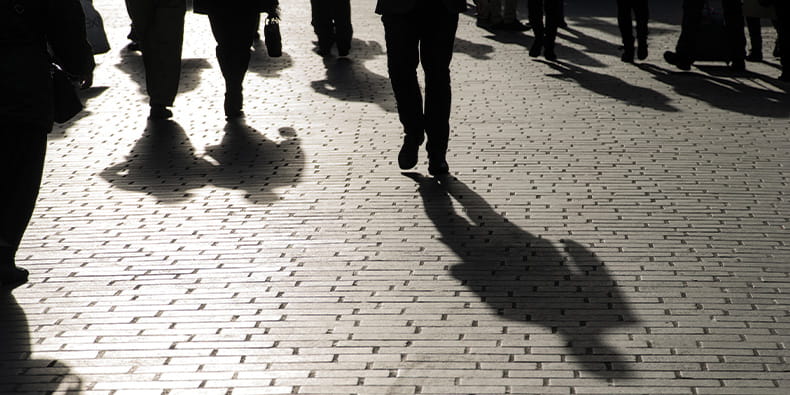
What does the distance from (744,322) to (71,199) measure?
4.20m

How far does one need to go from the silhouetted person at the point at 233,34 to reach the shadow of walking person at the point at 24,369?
516cm

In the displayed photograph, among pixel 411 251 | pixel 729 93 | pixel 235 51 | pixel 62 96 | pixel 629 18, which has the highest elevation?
pixel 62 96

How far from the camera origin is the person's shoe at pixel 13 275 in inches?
223

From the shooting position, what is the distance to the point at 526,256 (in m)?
6.01

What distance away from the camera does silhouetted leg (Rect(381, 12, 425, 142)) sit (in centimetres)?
757

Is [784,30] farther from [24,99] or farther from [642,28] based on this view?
[24,99]

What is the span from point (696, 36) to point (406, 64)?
591 cm

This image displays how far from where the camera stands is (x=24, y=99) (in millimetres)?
5672

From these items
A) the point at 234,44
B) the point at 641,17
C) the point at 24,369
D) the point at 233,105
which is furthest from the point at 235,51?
the point at 24,369

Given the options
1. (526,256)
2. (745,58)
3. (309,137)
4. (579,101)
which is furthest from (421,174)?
(745,58)

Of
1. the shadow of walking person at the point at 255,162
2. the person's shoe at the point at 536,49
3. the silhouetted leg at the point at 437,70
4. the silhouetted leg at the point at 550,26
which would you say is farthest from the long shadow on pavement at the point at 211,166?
the person's shoe at the point at 536,49

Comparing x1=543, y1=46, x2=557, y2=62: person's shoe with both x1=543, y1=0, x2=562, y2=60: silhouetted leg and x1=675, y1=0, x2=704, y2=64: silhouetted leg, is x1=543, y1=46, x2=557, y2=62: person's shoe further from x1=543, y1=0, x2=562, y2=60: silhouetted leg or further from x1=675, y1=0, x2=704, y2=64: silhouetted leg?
x1=675, y1=0, x2=704, y2=64: silhouetted leg

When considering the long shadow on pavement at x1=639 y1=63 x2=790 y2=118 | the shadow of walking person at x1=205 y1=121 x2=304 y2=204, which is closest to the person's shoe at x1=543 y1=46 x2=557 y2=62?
the long shadow on pavement at x1=639 y1=63 x2=790 y2=118

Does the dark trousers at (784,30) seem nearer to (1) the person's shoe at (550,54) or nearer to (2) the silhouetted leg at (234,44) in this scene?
(1) the person's shoe at (550,54)
